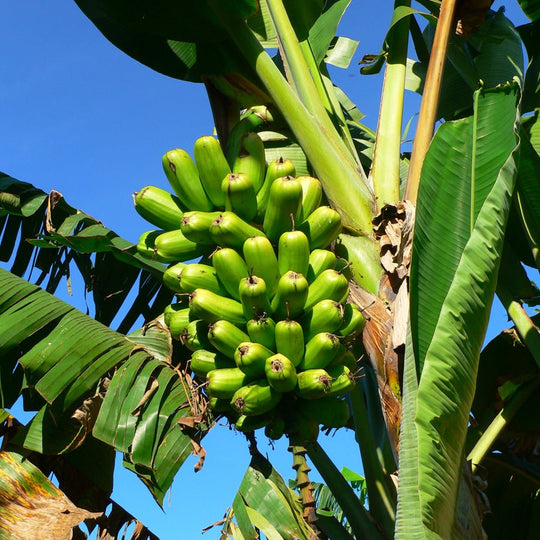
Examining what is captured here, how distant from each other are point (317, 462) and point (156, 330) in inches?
27.3

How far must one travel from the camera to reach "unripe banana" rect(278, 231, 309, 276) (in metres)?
1.50

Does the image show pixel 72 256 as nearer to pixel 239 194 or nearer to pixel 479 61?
pixel 239 194

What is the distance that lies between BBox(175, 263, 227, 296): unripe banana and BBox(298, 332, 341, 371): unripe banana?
0.28m

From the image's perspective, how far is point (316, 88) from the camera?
7.08 ft

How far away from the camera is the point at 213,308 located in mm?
1495

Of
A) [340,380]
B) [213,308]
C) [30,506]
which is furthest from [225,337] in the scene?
[30,506]

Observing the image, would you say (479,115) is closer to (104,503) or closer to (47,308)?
(47,308)

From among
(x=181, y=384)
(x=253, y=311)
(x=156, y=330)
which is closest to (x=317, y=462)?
(x=181, y=384)

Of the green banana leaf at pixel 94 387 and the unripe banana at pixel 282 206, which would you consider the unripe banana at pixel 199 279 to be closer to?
the unripe banana at pixel 282 206

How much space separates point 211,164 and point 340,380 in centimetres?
64

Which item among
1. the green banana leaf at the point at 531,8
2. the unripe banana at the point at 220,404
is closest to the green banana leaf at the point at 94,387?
the unripe banana at the point at 220,404

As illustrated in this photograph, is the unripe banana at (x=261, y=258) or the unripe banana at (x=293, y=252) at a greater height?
the unripe banana at (x=293, y=252)

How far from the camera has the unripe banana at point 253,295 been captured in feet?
4.71

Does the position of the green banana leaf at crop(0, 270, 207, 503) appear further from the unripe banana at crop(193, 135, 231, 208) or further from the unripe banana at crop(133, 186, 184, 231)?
the unripe banana at crop(193, 135, 231, 208)
